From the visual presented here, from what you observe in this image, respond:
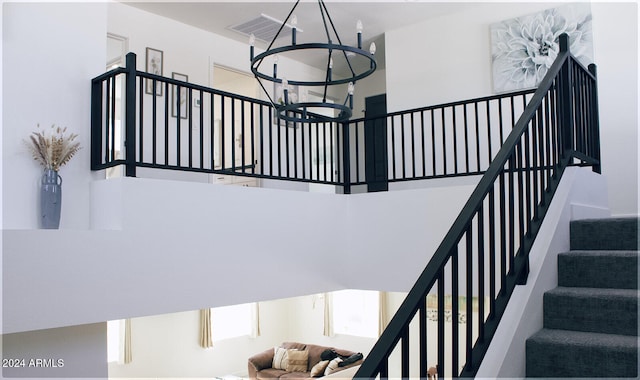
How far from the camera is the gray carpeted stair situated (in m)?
2.36

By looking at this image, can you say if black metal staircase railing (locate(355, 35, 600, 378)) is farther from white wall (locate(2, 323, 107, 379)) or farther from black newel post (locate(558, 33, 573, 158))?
white wall (locate(2, 323, 107, 379))

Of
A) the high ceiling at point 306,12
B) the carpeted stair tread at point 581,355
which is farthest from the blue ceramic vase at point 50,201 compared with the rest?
the carpeted stair tread at point 581,355

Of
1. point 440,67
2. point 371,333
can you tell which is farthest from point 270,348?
point 440,67

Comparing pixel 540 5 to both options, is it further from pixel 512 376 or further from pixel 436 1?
pixel 512 376

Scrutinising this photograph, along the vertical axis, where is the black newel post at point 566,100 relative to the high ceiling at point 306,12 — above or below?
below

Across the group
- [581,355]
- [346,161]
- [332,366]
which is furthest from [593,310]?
[332,366]

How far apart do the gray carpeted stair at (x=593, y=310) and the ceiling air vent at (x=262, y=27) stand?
4671 millimetres

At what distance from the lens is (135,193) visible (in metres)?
3.90

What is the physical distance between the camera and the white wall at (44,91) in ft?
13.5

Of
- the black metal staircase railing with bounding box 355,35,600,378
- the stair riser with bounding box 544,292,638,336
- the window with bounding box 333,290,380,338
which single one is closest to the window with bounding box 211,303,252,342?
A: the window with bounding box 333,290,380,338

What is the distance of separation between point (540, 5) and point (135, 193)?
16.2 ft

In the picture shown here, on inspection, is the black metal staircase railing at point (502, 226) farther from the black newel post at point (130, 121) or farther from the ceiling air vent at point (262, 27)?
the ceiling air vent at point (262, 27)

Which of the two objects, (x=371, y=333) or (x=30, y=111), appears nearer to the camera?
(x=30, y=111)

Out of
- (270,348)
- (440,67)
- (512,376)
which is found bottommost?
(270,348)
